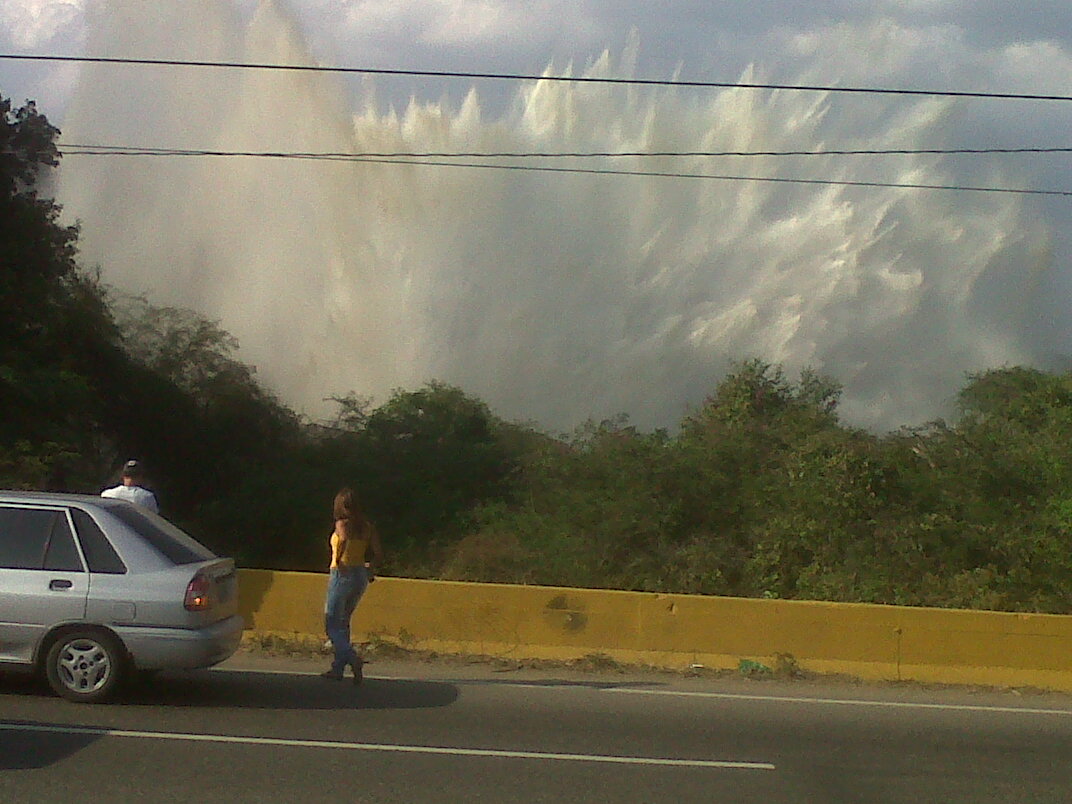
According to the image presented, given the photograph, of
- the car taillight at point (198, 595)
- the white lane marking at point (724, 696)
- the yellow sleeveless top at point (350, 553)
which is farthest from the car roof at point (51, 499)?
the white lane marking at point (724, 696)

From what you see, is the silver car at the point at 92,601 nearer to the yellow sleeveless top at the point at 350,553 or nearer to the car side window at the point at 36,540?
the car side window at the point at 36,540

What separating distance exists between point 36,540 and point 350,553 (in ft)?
8.18

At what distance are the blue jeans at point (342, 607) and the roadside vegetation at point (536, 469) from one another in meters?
9.21

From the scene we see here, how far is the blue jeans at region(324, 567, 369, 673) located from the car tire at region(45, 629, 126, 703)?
1.90m

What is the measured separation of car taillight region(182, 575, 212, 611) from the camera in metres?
9.04

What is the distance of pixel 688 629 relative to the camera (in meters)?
12.7

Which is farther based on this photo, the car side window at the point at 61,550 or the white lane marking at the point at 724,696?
the white lane marking at the point at 724,696

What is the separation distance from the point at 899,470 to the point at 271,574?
11.1 meters

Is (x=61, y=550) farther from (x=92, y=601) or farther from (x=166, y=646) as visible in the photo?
(x=166, y=646)

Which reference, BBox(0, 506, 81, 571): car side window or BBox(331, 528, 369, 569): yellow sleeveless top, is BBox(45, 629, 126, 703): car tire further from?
BBox(331, 528, 369, 569): yellow sleeveless top

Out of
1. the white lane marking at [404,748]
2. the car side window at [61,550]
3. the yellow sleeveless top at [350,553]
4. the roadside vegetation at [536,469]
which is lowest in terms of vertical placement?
the white lane marking at [404,748]

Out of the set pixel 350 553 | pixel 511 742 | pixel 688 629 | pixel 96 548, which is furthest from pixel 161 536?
pixel 688 629

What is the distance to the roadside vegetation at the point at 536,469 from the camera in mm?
18906

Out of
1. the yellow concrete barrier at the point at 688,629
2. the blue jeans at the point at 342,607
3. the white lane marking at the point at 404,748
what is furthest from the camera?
the yellow concrete barrier at the point at 688,629
